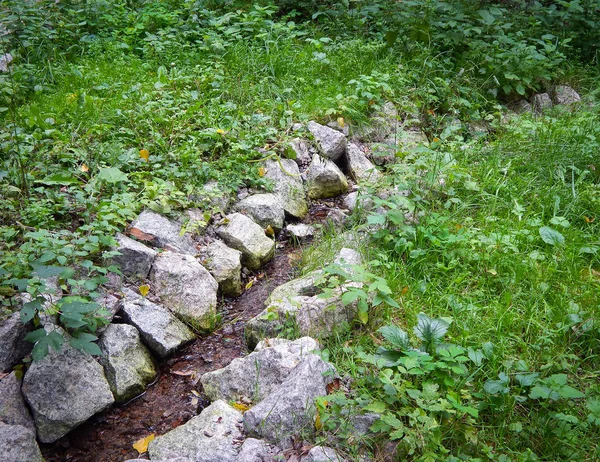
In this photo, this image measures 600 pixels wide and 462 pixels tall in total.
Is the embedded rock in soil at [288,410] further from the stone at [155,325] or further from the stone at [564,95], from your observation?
the stone at [564,95]

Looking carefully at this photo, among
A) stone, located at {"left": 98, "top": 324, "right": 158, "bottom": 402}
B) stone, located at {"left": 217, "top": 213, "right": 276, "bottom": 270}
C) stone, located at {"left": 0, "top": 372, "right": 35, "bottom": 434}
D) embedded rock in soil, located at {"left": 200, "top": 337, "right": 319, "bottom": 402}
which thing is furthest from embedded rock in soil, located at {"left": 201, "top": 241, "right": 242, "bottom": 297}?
stone, located at {"left": 0, "top": 372, "right": 35, "bottom": 434}

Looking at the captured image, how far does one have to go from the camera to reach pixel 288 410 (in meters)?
2.67

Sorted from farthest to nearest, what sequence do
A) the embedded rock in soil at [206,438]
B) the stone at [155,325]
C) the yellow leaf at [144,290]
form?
the yellow leaf at [144,290]
the stone at [155,325]
the embedded rock in soil at [206,438]

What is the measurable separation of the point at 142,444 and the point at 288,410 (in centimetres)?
85

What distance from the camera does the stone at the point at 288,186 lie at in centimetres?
462

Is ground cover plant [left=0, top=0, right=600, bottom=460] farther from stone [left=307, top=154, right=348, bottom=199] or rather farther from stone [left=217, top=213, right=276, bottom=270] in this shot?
stone [left=307, top=154, right=348, bottom=199]

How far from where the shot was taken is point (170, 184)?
4125mm

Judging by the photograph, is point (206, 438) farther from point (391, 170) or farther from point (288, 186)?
point (391, 170)

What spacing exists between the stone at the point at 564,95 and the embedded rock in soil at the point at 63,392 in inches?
204

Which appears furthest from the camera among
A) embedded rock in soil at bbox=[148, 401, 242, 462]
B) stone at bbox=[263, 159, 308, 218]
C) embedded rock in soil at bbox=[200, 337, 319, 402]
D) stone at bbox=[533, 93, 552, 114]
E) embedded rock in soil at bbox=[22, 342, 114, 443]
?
stone at bbox=[533, 93, 552, 114]

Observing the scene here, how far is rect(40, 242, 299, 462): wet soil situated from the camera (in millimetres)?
2930

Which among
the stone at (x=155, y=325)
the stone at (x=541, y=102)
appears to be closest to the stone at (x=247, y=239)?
the stone at (x=155, y=325)

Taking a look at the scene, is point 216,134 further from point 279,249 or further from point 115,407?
point 115,407

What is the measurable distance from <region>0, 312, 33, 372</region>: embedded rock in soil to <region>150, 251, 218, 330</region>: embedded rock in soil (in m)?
0.82
